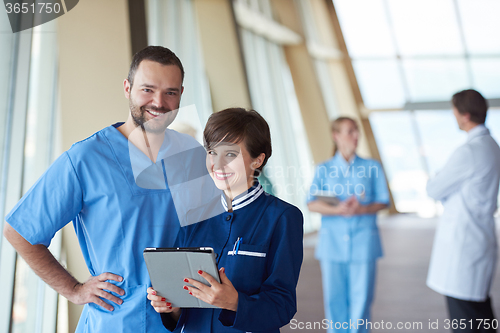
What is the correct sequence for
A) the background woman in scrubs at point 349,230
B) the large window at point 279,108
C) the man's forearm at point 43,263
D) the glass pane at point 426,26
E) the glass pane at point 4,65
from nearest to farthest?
the man's forearm at point 43,263 < the glass pane at point 4,65 < the background woman in scrubs at point 349,230 < the large window at point 279,108 < the glass pane at point 426,26

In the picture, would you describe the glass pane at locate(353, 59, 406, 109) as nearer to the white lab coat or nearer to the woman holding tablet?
the white lab coat

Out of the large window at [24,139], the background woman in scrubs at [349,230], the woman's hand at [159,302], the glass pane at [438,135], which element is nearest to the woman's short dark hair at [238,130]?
the woman's hand at [159,302]

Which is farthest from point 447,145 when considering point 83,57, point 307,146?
point 83,57

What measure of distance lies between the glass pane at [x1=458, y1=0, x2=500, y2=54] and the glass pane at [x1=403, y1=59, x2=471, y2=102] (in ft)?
0.95

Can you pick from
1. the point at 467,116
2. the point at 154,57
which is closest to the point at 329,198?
the point at 467,116

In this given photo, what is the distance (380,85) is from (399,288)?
89.5 inches

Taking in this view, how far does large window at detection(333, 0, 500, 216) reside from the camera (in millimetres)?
4117

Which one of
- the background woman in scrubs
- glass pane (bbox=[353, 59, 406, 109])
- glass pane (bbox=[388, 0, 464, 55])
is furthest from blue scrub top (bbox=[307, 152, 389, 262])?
glass pane (bbox=[388, 0, 464, 55])

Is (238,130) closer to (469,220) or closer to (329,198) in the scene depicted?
(329,198)

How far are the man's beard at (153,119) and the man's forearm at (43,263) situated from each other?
0.44 m

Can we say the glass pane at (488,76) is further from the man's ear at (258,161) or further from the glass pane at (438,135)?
the man's ear at (258,161)

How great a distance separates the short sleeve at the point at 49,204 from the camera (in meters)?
1.00

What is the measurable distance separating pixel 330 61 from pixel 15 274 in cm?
364

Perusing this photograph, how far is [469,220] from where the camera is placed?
2.10 m
